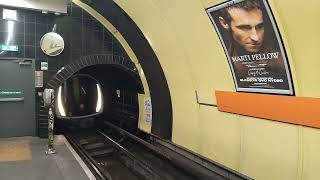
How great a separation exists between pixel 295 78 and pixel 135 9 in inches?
138

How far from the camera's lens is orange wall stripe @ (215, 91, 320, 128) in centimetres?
314

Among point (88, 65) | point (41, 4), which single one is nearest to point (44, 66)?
point (88, 65)

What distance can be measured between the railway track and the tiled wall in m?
1.65

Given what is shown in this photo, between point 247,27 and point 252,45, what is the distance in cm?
23

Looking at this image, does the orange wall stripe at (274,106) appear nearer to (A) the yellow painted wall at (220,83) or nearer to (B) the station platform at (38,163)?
(A) the yellow painted wall at (220,83)

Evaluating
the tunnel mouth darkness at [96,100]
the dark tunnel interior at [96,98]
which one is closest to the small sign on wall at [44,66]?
the tunnel mouth darkness at [96,100]

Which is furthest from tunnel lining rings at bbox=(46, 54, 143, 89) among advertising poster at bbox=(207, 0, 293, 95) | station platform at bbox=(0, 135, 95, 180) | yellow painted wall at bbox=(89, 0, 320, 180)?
advertising poster at bbox=(207, 0, 293, 95)

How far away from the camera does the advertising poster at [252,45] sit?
335 centimetres

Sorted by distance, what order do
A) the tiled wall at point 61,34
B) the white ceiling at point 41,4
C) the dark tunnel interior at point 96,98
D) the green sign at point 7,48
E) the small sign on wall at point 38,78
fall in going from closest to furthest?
1. the white ceiling at point 41,4
2. the green sign at point 7,48
3. the tiled wall at point 61,34
4. the small sign on wall at point 38,78
5. the dark tunnel interior at point 96,98

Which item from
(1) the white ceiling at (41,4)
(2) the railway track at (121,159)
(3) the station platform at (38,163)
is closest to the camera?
(3) the station platform at (38,163)

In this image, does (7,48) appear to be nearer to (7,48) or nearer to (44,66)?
Result: (7,48)

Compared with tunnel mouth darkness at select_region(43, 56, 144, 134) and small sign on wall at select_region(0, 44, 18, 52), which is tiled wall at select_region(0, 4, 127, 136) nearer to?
small sign on wall at select_region(0, 44, 18, 52)

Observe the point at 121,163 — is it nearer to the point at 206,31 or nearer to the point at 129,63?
the point at 129,63

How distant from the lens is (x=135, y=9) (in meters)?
5.87
